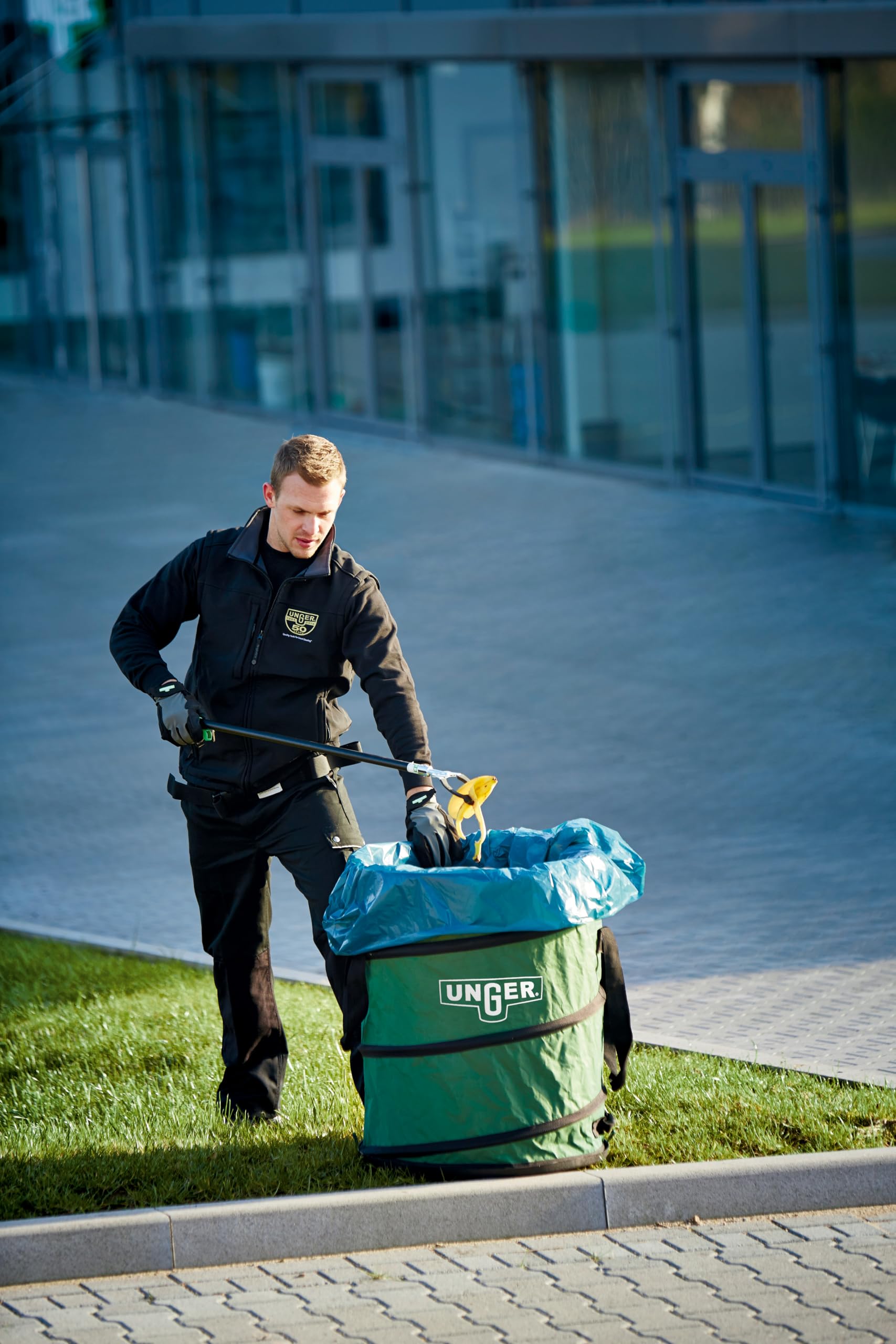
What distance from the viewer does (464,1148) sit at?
15.3 ft

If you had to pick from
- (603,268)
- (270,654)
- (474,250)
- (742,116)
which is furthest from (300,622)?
(474,250)

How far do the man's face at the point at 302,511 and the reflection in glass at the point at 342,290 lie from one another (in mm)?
15141

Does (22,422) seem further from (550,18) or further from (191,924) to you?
(191,924)

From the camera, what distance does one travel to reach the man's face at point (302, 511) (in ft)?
16.2

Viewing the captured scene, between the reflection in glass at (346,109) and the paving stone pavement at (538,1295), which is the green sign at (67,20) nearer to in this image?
the reflection in glass at (346,109)

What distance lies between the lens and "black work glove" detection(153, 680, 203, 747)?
15.8 ft

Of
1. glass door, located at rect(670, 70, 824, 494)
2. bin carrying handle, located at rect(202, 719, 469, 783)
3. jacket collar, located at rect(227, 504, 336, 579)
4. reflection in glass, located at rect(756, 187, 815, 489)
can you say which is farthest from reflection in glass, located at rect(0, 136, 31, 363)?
bin carrying handle, located at rect(202, 719, 469, 783)

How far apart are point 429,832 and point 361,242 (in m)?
15.7

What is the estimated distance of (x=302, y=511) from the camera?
4973 millimetres

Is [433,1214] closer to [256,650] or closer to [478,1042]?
[478,1042]

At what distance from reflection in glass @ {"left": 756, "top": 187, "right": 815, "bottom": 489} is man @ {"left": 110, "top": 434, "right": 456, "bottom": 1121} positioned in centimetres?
1036

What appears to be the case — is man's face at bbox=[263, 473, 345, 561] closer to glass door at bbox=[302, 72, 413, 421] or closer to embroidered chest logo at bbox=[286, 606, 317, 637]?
embroidered chest logo at bbox=[286, 606, 317, 637]

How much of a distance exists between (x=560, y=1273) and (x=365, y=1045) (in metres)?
0.75

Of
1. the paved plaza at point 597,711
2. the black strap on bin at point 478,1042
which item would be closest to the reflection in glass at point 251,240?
the paved plaza at point 597,711
